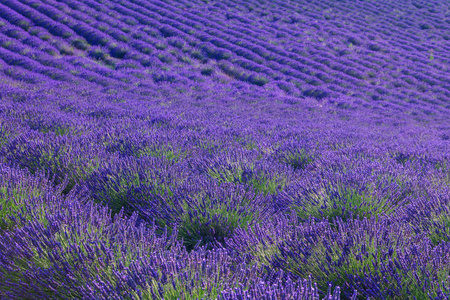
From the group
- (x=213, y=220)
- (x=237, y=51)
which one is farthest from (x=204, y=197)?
(x=237, y=51)

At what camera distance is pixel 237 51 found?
14078mm

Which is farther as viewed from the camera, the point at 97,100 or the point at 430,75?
the point at 430,75

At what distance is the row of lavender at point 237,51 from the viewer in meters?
12.1

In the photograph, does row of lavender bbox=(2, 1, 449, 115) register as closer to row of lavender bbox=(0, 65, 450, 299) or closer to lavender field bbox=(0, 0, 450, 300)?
lavender field bbox=(0, 0, 450, 300)

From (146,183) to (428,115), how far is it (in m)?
10.9

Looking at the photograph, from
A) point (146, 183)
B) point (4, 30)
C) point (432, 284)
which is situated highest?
point (432, 284)

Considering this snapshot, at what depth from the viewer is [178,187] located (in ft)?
7.96

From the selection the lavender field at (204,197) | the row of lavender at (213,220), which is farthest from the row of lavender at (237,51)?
the row of lavender at (213,220)

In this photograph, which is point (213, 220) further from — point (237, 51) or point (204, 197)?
point (237, 51)

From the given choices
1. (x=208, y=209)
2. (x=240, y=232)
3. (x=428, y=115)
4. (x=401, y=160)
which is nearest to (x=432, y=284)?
(x=240, y=232)

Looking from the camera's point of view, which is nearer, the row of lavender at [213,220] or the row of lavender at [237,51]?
the row of lavender at [213,220]

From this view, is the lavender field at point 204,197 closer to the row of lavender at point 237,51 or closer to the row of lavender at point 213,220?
the row of lavender at point 213,220

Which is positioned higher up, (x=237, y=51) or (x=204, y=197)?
(x=204, y=197)

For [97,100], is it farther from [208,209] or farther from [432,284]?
[432,284]
